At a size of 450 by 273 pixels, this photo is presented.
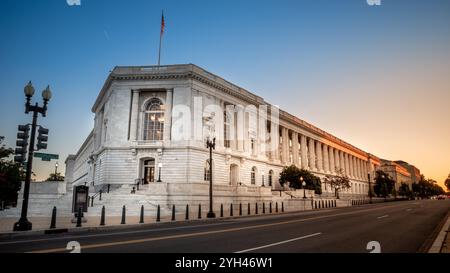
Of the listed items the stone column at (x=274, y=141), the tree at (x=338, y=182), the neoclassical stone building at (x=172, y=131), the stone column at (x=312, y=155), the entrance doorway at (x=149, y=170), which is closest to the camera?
the neoclassical stone building at (x=172, y=131)

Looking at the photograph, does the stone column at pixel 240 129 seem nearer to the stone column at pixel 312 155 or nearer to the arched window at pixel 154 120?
the arched window at pixel 154 120

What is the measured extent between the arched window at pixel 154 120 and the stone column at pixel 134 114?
1370mm

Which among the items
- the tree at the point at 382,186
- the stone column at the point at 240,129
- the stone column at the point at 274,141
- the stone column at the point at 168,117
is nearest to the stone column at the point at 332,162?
the tree at the point at 382,186

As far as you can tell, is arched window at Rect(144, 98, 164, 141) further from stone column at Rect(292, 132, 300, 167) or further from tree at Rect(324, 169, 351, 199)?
tree at Rect(324, 169, 351, 199)

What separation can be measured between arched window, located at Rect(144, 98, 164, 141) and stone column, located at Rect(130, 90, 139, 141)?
1.37m

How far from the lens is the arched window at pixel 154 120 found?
39.8 metres

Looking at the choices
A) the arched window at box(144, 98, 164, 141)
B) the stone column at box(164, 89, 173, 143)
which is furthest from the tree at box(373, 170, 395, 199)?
the arched window at box(144, 98, 164, 141)

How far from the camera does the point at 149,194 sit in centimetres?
2767

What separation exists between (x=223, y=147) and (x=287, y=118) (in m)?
26.4

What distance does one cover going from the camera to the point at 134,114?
39.7 m

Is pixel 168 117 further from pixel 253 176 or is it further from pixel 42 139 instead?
pixel 42 139

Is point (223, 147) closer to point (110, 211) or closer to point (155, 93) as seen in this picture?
point (155, 93)

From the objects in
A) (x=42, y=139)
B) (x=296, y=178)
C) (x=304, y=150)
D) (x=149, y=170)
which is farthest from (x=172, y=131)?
(x=304, y=150)
